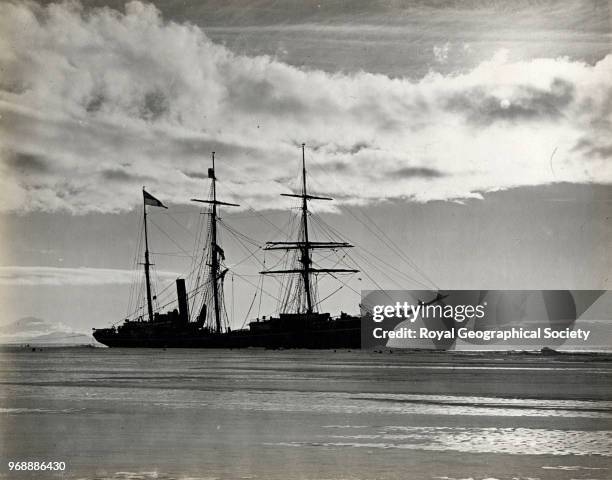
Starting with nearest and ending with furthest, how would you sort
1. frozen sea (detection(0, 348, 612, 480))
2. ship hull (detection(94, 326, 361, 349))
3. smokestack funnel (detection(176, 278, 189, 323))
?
1. frozen sea (detection(0, 348, 612, 480))
2. ship hull (detection(94, 326, 361, 349))
3. smokestack funnel (detection(176, 278, 189, 323))

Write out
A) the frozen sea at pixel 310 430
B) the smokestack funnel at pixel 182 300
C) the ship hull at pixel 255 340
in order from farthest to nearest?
the smokestack funnel at pixel 182 300 → the ship hull at pixel 255 340 → the frozen sea at pixel 310 430

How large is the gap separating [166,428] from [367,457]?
19.6 feet

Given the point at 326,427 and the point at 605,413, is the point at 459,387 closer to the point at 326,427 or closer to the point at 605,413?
the point at 605,413

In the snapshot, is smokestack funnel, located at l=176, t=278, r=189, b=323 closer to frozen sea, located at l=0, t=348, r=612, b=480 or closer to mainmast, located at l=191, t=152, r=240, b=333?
mainmast, located at l=191, t=152, r=240, b=333

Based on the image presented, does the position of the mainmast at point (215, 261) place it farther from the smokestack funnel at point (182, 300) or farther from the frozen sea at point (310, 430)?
the frozen sea at point (310, 430)

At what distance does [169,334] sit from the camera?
111938mm

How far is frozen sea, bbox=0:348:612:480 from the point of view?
15.8 meters

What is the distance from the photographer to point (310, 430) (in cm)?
2048

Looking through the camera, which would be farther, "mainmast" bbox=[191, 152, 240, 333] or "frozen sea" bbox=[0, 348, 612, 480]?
"mainmast" bbox=[191, 152, 240, 333]

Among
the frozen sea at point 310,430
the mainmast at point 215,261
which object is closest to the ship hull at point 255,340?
the mainmast at point 215,261

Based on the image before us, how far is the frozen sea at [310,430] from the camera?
15.8 metres

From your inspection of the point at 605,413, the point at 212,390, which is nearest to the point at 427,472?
the point at 605,413

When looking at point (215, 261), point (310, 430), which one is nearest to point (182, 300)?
point (215, 261)

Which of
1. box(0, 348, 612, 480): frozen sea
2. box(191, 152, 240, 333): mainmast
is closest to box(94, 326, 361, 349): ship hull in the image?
box(191, 152, 240, 333): mainmast
